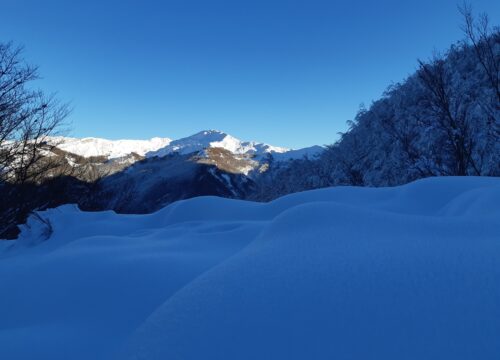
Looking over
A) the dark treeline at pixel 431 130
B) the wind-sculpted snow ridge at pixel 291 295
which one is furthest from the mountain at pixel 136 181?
the dark treeline at pixel 431 130

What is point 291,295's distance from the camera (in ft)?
3.43

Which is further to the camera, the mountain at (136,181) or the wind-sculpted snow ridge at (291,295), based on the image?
the mountain at (136,181)

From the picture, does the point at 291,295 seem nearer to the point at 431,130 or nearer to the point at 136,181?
the point at 431,130

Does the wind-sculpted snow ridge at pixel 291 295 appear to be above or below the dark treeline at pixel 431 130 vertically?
below

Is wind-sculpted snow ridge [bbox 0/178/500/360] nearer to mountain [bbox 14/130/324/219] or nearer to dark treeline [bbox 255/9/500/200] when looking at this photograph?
mountain [bbox 14/130/324/219]

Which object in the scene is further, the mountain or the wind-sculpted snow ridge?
the mountain

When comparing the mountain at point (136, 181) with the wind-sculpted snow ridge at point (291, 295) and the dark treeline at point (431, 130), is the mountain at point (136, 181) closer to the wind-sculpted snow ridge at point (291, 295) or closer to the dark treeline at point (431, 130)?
the wind-sculpted snow ridge at point (291, 295)

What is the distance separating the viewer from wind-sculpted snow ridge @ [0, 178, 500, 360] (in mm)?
847

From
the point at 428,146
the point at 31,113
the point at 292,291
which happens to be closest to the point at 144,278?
the point at 292,291

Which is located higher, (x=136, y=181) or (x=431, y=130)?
(x=136, y=181)

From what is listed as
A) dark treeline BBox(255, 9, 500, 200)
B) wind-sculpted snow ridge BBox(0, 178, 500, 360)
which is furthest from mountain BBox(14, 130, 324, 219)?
dark treeline BBox(255, 9, 500, 200)

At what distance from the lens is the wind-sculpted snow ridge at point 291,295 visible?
847mm

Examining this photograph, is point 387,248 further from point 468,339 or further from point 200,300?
point 200,300

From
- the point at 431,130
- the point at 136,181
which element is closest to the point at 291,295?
the point at 431,130
